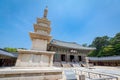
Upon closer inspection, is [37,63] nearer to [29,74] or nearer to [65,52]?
[29,74]

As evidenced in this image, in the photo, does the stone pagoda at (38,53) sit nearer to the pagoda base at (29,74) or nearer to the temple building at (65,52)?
the pagoda base at (29,74)

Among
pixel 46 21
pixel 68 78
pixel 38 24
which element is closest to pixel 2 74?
pixel 68 78

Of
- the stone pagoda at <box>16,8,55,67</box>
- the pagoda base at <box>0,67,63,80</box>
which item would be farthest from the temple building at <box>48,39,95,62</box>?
the pagoda base at <box>0,67,63,80</box>

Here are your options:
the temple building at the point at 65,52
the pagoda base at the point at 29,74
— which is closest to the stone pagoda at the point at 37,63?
the pagoda base at the point at 29,74

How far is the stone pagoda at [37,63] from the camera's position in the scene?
408 cm

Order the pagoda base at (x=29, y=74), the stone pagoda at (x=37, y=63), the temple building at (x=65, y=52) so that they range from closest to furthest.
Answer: the pagoda base at (x=29, y=74)
the stone pagoda at (x=37, y=63)
the temple building at (x=65, y=52)

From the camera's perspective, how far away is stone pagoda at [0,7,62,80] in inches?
161

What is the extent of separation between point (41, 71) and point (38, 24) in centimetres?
404

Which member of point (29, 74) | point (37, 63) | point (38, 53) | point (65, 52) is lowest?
point (29, 74)

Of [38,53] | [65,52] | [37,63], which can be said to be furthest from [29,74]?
[65,52]

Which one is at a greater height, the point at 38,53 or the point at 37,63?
the point at 38,53

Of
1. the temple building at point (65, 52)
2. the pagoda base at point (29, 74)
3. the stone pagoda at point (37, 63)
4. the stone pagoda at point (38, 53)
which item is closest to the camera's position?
the pagoda base at point (29, 74)

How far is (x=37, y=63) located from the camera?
5.58 meters

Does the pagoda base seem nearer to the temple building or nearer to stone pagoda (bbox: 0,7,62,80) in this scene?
stone pagoda (bbox: 0,7,62,80)
